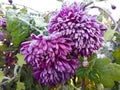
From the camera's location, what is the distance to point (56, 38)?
381 mm

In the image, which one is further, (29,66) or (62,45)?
(29,66)

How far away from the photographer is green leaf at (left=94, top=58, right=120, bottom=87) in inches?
18.8

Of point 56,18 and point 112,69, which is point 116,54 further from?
point 56,18

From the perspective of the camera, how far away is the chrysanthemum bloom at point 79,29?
1.28 feet

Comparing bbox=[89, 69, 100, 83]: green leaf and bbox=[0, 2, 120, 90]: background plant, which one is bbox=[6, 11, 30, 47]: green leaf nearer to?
bbox=[0, 2, 120, 90]: background plant

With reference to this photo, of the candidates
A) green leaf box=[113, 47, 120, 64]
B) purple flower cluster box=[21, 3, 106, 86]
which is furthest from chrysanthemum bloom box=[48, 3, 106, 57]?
green leaf box=[113, 47, 120, 64]

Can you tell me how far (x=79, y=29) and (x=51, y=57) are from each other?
6 cm

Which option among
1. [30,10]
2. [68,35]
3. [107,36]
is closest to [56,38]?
[68,35]

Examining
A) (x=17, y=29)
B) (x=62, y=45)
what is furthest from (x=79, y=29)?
(x=17, y=29)

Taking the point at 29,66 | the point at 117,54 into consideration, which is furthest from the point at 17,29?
the point at 117,54

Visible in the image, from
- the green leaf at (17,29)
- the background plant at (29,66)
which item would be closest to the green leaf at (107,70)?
the background plant at (29,66)

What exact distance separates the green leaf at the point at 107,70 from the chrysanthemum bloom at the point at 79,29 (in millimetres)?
77

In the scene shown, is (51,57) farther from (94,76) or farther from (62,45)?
(94,76)

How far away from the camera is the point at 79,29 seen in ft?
1.30
